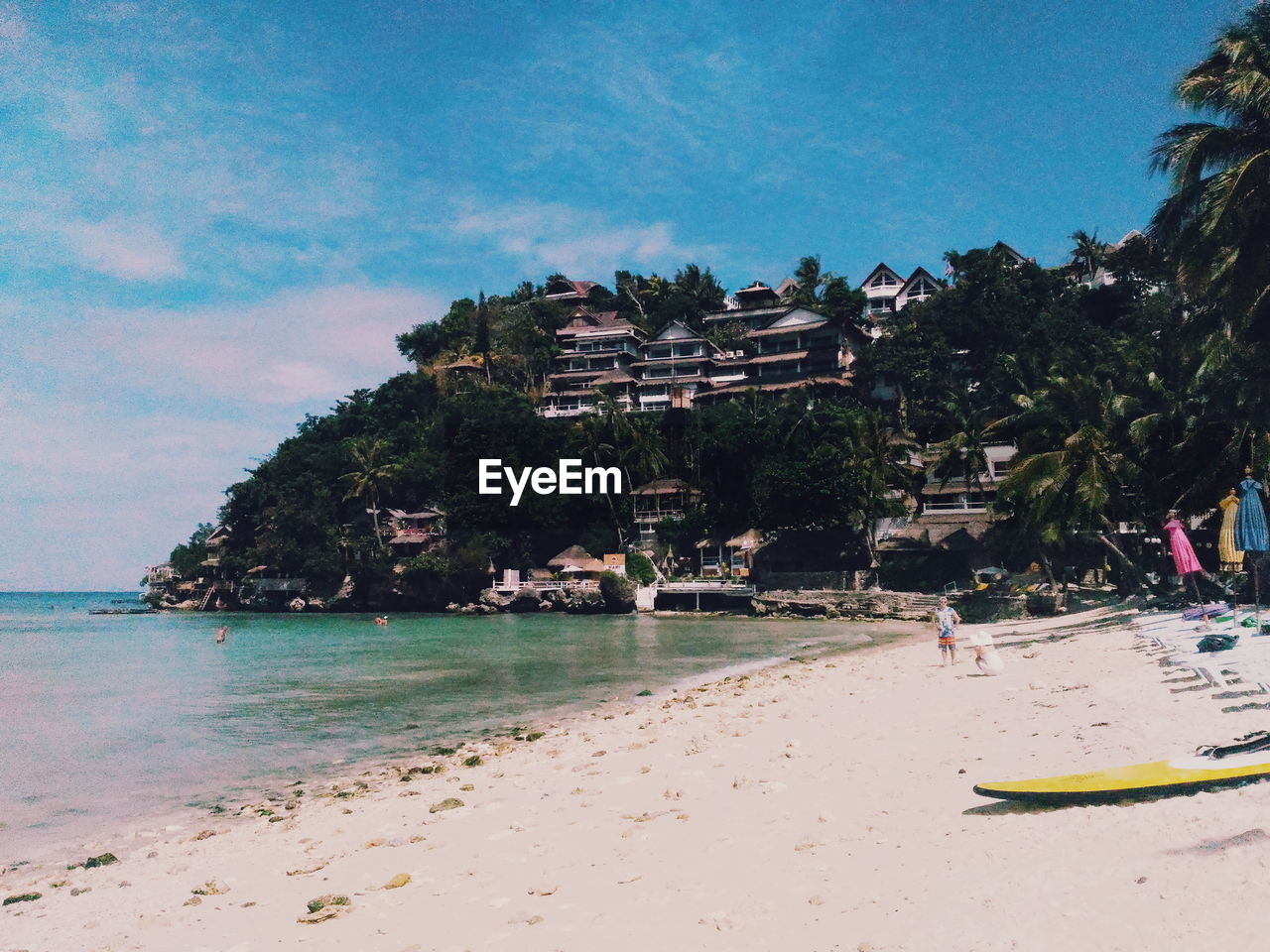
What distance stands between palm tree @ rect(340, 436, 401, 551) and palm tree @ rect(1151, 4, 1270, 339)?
217 feet

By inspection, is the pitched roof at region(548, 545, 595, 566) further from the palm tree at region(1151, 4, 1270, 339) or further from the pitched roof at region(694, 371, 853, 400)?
the palm tree at region(1151, 4, 1270, 339)

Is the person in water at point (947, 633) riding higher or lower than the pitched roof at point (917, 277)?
lower

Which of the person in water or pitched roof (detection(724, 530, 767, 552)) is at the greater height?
pitched roof (detection(724, 530, 767, 552))

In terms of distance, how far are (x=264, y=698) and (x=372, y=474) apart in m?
57.3

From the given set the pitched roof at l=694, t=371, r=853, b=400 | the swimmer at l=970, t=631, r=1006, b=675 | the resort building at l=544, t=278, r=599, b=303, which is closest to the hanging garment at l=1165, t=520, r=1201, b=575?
the swimmer at l=970, t=631, r=1006, b=675

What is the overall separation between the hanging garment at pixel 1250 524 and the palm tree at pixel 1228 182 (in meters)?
6.06

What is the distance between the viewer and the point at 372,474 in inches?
3044

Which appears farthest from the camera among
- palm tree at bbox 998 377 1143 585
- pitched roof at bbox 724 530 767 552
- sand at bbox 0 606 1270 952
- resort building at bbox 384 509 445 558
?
resort building at bbox 384 509 445 558

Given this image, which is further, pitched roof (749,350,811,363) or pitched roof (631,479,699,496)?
pitched roof (749,350,811,363)

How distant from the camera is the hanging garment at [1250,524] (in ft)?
53.0

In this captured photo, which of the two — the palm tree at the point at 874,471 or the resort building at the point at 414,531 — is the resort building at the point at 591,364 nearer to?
the resort building at the point at 414,531

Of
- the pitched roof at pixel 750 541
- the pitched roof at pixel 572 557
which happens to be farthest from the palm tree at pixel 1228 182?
the pitched roof at pixel 572 557

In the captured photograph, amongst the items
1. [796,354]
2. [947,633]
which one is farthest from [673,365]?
[947,633]

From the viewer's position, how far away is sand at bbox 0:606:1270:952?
15.2 ft
